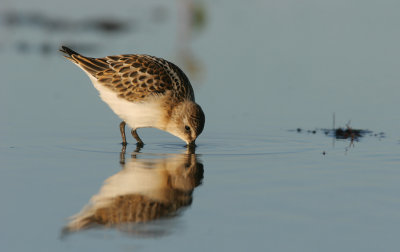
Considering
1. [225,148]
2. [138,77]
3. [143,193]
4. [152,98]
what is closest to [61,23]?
[138,77]

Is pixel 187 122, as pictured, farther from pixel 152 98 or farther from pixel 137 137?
pixel 137 137

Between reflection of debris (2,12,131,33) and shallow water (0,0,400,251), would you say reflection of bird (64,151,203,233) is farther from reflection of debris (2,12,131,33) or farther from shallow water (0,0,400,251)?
reflection of debris (2,12,131,33)

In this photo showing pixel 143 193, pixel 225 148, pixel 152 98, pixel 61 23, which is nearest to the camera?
pixel 143 193

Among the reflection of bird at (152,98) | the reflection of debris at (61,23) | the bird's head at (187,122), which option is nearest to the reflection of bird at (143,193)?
the bird's head at (187,122)

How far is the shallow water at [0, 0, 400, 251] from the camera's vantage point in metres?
6.57

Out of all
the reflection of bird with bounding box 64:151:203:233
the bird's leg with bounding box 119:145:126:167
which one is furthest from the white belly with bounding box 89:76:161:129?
the reflection of bird with bounding box 64:151:203:233

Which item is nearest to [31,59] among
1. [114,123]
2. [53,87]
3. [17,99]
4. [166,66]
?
[53,87]

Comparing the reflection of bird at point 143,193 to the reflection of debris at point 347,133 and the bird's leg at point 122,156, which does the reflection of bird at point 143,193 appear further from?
the reflection of debris at point 347,133

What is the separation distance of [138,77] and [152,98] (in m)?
0.41

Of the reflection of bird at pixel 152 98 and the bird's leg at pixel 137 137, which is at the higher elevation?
the reflection of bird at pixel 152 98

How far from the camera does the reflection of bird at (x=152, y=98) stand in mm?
10766

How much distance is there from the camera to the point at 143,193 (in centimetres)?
776

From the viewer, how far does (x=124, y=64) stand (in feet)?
36.6

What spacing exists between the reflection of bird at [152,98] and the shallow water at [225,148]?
355 mm
